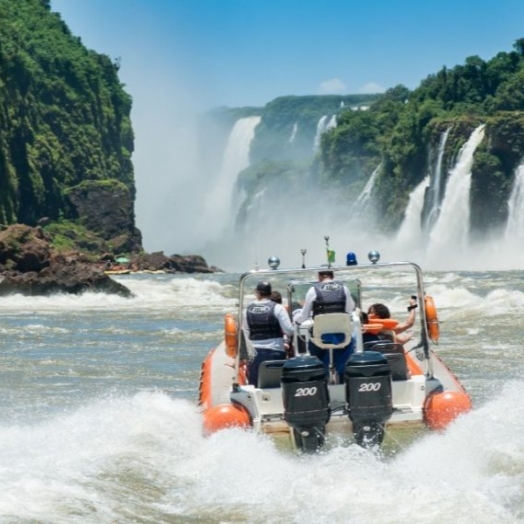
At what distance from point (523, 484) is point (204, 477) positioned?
7.48ft

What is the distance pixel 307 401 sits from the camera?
31.1 feet

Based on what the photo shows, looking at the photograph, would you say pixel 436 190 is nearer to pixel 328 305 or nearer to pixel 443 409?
pixel 443 409

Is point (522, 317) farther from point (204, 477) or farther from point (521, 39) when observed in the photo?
point (521, 39)

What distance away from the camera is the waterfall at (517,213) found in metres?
77.2

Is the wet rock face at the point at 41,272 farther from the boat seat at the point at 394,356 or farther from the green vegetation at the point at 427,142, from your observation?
the green vegetation at the point at 427,142

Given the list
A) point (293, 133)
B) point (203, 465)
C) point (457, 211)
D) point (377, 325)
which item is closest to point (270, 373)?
point (203, 465)

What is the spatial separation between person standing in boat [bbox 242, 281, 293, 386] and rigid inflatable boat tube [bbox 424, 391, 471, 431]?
4.17ft

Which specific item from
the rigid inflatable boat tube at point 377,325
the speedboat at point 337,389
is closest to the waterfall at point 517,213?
the rigid inflatable boat tube at point 377,325

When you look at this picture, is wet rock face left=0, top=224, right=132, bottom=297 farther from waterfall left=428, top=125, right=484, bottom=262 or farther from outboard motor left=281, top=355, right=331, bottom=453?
waterfall left=428, top=125, right=484, bottom=262

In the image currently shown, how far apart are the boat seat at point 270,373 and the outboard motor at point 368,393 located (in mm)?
884

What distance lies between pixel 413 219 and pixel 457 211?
38.8ft

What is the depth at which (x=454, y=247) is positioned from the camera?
81.5m

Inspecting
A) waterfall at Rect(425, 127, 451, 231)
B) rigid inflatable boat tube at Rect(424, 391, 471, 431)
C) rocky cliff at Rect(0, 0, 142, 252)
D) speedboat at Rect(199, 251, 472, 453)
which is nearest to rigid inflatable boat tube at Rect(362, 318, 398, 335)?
speedboat at Rect(199, 251, 472, 453)

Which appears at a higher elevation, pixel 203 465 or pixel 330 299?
pixel 330 299
